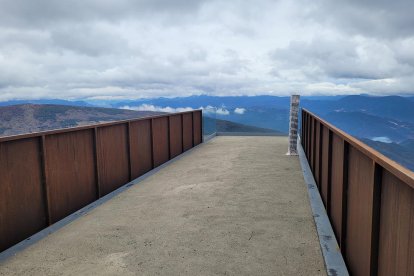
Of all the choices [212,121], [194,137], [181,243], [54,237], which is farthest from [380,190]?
[212,121]

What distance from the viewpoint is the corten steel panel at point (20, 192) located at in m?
6.06

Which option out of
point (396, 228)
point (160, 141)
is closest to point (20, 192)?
point (396, 228)

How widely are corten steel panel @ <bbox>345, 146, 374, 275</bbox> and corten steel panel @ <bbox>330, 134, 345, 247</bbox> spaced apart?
1.76 feet

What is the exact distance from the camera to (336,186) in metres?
6.11

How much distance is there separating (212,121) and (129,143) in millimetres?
16163

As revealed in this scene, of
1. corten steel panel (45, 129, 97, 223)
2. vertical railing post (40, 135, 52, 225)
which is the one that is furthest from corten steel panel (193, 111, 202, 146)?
vertical railing post (40, 135, 52, 225)

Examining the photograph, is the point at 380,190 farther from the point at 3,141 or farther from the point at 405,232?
the point at 3,141

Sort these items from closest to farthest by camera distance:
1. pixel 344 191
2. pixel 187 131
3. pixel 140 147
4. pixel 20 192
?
pixel 344 191 < pixel 20 192 < pixel 140 147 < pixel 187 131

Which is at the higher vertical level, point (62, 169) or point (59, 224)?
point (62, 169)

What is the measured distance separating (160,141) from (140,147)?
2161mm

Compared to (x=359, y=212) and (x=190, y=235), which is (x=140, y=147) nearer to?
(x=190, y=235)

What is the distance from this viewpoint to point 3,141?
6008 mm

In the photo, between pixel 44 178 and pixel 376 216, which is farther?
pixel 44 178

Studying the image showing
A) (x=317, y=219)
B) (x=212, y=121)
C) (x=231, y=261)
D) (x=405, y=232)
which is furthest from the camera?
(x=212, y=121)
